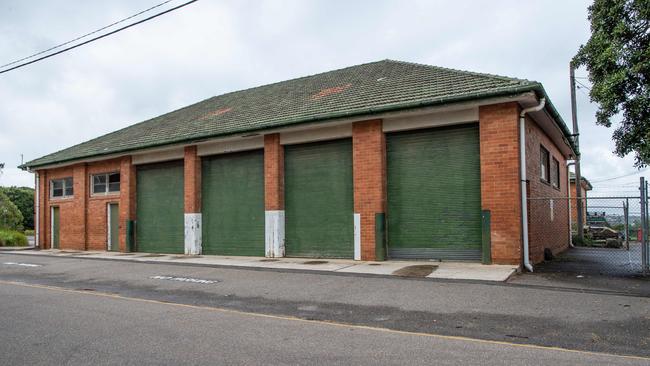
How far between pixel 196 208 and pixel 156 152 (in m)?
3.20

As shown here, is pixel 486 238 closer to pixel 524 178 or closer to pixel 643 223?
pixel 524 178

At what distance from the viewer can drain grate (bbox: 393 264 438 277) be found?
1091cm

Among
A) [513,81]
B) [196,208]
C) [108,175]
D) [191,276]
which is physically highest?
[513,81]

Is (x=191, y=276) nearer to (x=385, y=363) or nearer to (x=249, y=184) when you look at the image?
(x=249, y=184)

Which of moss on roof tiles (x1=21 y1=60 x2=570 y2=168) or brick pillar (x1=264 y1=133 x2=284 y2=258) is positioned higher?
moss on roof tiles (x1=21 y1=60 x2=570 y2=168)

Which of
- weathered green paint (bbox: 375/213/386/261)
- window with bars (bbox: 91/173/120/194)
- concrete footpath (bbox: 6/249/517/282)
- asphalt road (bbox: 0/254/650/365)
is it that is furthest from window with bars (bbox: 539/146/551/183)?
window with bars (bbox: 91/173/120/194)

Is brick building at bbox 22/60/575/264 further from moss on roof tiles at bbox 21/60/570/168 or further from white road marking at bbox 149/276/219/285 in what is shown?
white road marking at bbox 149/276/219/285

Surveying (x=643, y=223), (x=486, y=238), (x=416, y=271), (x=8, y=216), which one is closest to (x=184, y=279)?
(x=416, y=271)

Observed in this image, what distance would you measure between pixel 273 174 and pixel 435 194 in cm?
545

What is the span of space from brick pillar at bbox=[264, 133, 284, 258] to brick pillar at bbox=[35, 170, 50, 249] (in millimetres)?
14950

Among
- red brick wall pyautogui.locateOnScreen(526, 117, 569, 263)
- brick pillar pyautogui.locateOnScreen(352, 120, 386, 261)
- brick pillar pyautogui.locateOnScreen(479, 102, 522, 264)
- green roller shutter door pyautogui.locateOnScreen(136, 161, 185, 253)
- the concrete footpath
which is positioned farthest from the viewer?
green roller shutter door pyautogui.locateOnScreen(136, 161, 185, 253)

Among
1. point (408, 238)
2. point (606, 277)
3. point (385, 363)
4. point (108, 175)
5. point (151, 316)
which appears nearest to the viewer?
point (385, 363)

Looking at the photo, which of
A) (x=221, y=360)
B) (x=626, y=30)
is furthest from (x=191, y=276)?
(x=626, y=30)

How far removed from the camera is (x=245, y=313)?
305 inches
